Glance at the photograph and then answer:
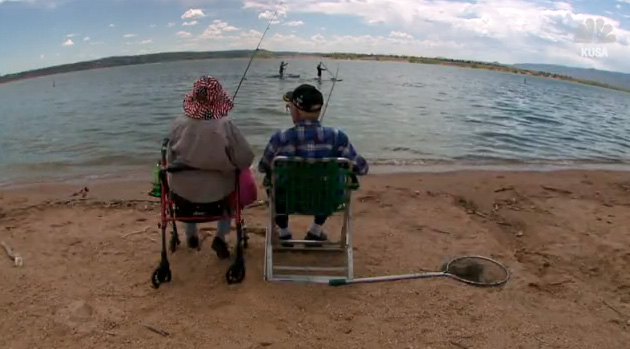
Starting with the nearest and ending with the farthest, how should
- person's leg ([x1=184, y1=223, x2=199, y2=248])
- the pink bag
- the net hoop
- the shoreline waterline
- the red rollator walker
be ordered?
1. the red rollator walker
2. the net hoop
3. the pink bag
4. person's leg ([x1=184, y1=223, x2=199, y2=248])
5. the shoreline waterline

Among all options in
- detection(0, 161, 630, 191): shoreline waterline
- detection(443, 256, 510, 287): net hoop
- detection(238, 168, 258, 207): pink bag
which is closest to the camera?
detection(443, 256, 510, 287): net hoop

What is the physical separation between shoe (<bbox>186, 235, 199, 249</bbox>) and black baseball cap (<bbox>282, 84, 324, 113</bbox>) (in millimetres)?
1663

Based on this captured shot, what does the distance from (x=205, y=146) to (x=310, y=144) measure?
33.3 inches

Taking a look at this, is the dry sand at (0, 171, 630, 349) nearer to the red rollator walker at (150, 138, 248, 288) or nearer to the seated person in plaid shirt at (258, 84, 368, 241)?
the red rollator walker at (150, 138, 248, 288)

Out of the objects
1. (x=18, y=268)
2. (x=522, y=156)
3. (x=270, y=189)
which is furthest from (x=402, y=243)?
(x=522, y=156)

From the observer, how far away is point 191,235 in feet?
14.5

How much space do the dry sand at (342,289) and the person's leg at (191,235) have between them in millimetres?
134

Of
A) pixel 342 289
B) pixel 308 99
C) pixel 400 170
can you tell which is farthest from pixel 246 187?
pixel 400 170

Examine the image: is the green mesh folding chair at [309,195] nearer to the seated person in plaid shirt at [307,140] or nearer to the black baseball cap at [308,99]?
the seated person in plaid shirt at [307,140]

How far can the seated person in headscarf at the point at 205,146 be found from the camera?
371 centimetres

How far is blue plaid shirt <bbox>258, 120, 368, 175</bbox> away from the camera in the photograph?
384 cm

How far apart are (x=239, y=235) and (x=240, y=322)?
74 centimetres

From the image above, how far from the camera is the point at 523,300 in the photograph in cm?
373

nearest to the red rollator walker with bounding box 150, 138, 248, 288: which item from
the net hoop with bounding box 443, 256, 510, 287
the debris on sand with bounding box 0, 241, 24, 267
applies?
the debris on sand with bounding box 0, 241, 24, 267
